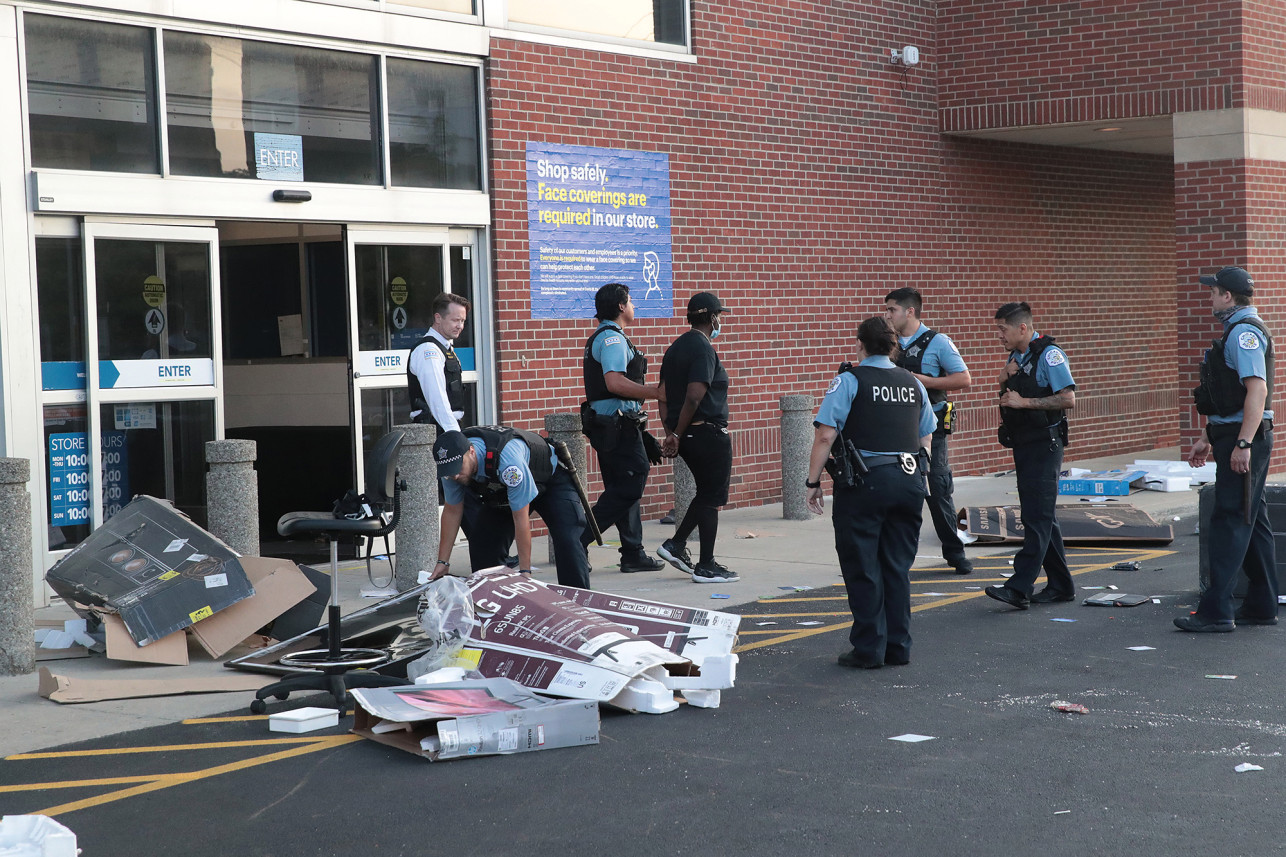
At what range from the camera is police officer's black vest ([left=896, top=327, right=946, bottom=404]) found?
394 inches

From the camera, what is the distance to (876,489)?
7.25 metres

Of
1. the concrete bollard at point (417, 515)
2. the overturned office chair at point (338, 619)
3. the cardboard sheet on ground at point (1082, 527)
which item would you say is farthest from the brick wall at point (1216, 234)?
the overturned office chair at point (338, 619)

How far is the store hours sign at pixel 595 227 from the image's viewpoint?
12.4 meters

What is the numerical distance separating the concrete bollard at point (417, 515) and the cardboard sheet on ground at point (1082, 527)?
464 cm

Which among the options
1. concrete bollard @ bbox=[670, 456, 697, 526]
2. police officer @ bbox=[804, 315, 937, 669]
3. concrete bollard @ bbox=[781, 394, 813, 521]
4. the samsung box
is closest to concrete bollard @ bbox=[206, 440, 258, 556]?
police officer @ bbox=[804, 315, 937, 669]

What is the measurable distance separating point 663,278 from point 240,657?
679 cm

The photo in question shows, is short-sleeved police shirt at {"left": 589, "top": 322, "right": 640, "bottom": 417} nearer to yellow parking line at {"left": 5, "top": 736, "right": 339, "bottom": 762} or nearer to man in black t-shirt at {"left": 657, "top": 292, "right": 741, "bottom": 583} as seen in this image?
man in black t-shirt at {"left": 657, "top": 292, "right": 741, "bottom": 583}

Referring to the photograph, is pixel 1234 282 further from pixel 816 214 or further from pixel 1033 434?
pixel 816 214

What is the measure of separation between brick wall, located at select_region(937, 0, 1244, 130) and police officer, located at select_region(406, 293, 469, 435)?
8546 millimetres

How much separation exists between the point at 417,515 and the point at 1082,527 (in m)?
5.59

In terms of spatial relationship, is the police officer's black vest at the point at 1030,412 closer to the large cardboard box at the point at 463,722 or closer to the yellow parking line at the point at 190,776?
the large cardboard box at the point at 463,722

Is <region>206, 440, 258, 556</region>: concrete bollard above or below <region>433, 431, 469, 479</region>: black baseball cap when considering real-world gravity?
below

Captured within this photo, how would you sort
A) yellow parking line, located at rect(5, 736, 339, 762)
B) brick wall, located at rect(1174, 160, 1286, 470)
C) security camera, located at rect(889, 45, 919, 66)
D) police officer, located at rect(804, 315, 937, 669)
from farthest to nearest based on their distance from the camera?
1. security camera, located at rect(889, 45, 919, 66)
2. brick wall, located at rect(1174, 160, 1286, 470)
3. police officer, located at rect(804, 315, 937, 669)
4. yellow parking line, located at rect(5, 736, 339, 762)

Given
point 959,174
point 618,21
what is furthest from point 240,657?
point 959,174
